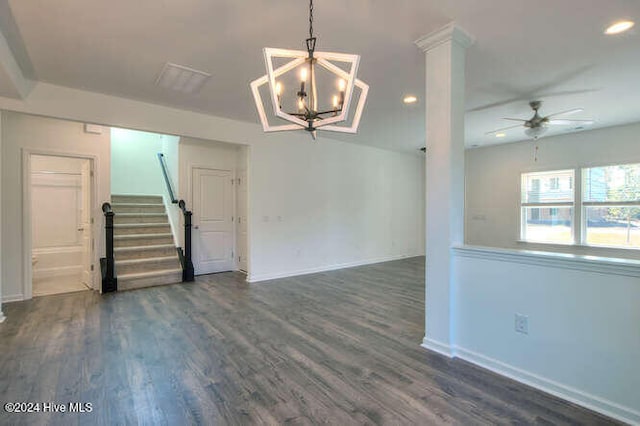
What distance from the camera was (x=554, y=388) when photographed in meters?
2.09

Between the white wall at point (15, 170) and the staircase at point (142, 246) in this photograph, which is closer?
the white wall at point (15, 170)

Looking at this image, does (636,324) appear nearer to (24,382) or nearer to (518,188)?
(24,382)

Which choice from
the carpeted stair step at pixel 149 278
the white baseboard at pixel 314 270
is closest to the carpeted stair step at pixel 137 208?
the carpeted stair step at pixel 149 278

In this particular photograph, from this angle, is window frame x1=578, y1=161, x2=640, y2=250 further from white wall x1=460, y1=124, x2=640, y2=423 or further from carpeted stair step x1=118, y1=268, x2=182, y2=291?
carpeted stair step x1=118, y1=268, x2=182, y2=291

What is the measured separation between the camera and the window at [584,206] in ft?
18.0

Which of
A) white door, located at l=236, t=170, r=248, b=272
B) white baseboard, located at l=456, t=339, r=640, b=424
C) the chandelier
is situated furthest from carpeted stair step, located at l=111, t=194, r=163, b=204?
white baseboard, located at l=456, t=339, r=640, b=424

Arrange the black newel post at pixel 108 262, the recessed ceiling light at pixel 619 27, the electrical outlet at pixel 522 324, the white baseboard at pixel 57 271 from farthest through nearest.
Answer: the white baseboard at pixel 57 271, the black newel post at pixel 108 262, the recessed ceiling light at pixel 619 27, the electrical outlet at pixel 522 324

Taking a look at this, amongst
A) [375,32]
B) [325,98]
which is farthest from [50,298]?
[375,32]

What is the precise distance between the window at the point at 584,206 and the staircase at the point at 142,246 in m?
7.38

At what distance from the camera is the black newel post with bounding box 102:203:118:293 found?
184 inches

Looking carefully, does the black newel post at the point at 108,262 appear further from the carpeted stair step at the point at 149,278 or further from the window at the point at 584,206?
the window at the point at 584,206

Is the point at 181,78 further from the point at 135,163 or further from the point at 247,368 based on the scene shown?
the point at 135,163

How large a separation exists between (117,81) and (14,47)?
34.1 inches

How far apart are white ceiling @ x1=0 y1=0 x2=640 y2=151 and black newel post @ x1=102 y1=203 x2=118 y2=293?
76.6 inches
